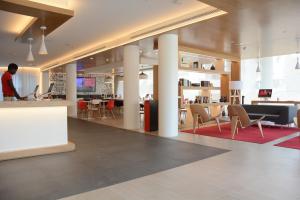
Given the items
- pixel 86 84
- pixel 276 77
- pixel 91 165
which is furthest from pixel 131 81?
pixel 86 84

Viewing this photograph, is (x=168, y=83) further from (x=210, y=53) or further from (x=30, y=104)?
(x=210, y=53)

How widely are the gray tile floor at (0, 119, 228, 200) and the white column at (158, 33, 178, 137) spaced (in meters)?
0.64

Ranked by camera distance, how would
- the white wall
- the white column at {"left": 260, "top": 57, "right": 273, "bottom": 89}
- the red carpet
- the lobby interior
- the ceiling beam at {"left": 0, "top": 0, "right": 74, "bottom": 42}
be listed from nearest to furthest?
the lobby interior → the ceiling beam at {"left": 0, "top": 0, "right": 74, "bottom": 42} → the red carpet → the white wall → the white column at {"left": 260, "top": 57, "right": 273, "bottom": 89}

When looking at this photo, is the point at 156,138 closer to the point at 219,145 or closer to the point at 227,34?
the point at 219,145

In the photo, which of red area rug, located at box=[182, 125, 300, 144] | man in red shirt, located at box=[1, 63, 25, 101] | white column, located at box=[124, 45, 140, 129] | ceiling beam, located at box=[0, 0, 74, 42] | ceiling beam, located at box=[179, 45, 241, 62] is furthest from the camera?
ceiling beam, located at box=[179, 45, 241, 62]

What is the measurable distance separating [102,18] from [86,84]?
12.5m

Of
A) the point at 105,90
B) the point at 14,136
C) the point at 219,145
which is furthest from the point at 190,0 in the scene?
the point at 105,90

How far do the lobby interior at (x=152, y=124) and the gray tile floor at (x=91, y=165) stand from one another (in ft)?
0.06

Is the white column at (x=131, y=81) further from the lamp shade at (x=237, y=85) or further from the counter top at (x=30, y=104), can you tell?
the lamp shade at (x=237, y=85)

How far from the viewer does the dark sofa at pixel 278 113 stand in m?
7.74

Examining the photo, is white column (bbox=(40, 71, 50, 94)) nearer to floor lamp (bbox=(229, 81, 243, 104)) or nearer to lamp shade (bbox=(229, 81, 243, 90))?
floor lamp (bbox=(229, 81, 243, 104))

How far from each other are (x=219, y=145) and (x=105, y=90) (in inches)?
567

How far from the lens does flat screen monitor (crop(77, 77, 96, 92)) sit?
17969 millimetres

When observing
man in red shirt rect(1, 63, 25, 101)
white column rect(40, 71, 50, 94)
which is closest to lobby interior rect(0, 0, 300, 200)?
man in red shirt rect(1, 63, 25, 101)
